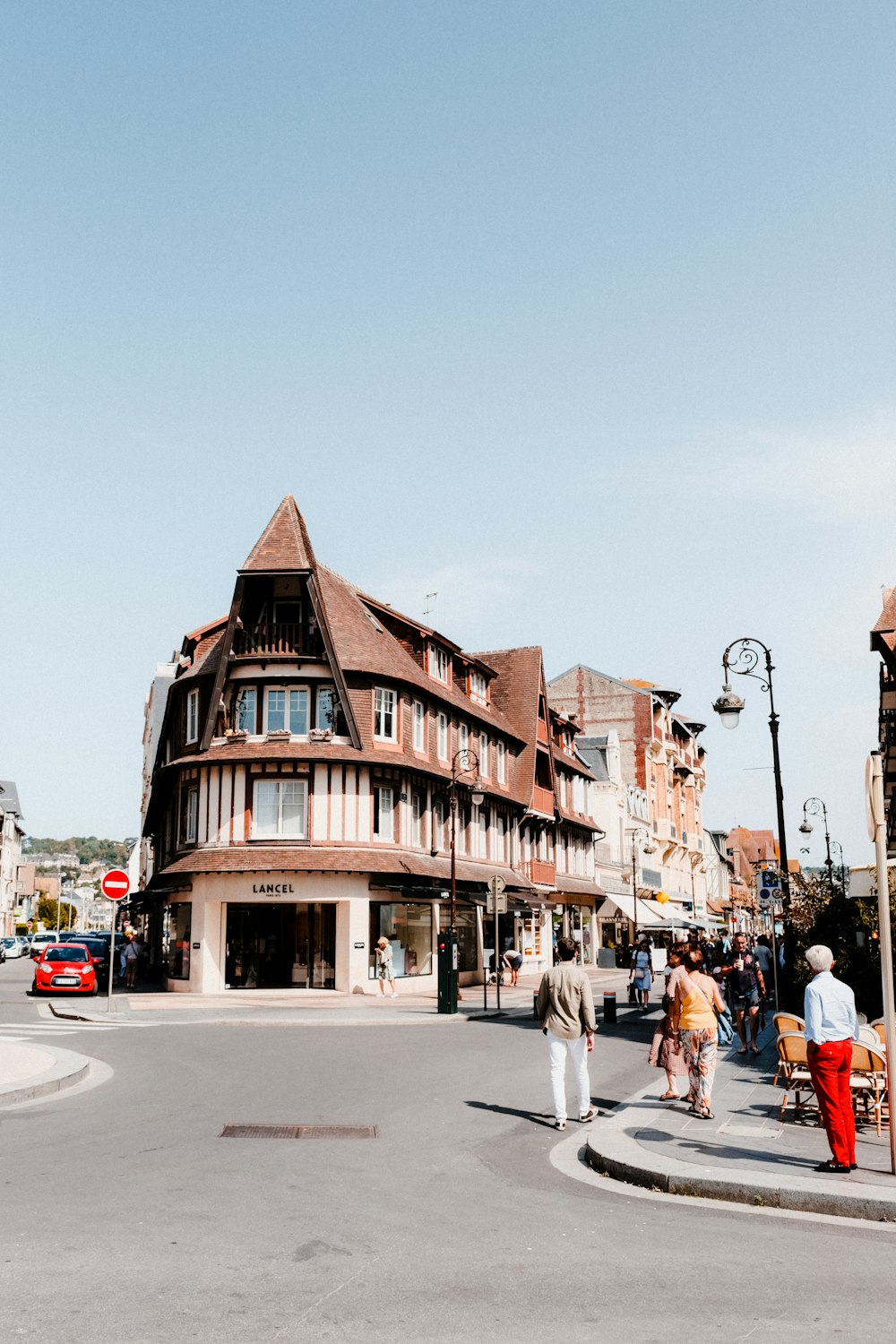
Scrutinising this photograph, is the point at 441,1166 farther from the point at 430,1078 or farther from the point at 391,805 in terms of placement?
the point at 391,805

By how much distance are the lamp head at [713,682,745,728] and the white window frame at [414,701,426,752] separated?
15.0m

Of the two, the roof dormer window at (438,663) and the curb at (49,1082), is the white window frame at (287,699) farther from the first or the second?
the curb at (49,1082)

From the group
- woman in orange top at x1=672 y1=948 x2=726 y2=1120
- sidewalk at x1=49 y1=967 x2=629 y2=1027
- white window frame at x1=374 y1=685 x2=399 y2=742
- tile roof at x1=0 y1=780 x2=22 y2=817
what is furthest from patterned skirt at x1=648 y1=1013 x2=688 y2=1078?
tile roof at x1=0 y1=780 x2=22 y2=817

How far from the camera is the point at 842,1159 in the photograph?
8.86m

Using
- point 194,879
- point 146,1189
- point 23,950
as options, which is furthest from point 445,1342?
point 23,950

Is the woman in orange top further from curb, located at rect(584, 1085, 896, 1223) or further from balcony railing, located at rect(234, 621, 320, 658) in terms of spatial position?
balcony railing, located at rect(234, 621, 320, 658)

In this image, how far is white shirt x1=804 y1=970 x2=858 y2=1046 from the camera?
9.13m

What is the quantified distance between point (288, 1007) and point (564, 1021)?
18.1m

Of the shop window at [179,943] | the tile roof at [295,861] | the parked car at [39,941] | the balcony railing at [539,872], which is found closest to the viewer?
the tile roof at [295,861]

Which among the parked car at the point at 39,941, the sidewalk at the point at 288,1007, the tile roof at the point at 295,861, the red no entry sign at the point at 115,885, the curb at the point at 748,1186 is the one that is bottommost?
the parked car at the point at 39,941

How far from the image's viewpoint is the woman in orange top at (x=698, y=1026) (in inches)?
469

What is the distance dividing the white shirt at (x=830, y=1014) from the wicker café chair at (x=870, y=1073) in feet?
7.12

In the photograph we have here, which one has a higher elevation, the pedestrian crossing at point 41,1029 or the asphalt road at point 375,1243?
the asphalt road at point 375,1243

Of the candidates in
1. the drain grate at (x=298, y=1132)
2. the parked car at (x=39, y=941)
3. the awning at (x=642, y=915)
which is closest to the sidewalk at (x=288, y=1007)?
the drain grate at (x=298, y=1132)
